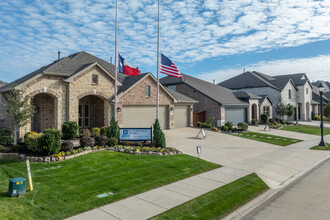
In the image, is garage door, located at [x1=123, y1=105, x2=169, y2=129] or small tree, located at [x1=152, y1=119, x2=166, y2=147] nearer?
small tree, located at [x1=152, y1=119, x2=166, y2=147]

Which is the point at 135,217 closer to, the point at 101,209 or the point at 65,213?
the point at 101,209

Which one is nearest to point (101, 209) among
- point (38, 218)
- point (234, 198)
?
point (38, 218)

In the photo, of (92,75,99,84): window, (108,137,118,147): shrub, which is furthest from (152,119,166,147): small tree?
(92,75,99,84): window

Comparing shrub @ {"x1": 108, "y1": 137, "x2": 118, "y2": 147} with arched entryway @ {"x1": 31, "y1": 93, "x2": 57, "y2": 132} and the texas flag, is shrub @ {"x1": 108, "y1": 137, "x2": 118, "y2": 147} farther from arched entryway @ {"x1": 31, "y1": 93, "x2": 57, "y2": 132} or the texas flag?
arched entryway @ {"x1": 31, "y1": 93, "x2": 57, "y2": 132}

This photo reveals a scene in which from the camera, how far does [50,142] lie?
1152cm

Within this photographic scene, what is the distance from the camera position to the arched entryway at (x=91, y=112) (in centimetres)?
2134

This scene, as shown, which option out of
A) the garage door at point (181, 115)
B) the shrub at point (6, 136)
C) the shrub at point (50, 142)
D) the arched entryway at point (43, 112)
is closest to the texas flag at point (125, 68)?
the arched entryway at point (43, 112)

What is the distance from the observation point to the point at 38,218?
6.21 metres

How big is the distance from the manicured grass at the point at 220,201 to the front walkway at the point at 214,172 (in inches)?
12.6

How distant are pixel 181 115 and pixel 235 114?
30.2 ft

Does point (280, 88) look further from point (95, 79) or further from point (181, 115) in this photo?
point (95, 79)

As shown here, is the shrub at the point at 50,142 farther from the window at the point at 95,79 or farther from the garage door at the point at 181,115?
the garage door at the point at 181,115

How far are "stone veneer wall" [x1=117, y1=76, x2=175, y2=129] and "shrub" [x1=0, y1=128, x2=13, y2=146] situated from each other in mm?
8520

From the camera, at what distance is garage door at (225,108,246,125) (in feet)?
101
